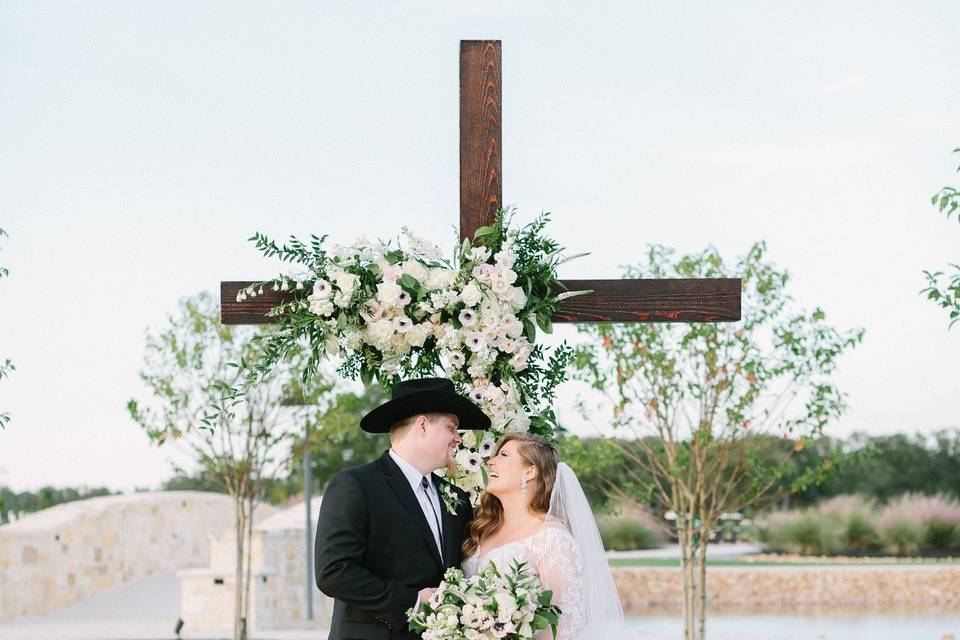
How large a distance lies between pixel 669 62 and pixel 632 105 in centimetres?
161

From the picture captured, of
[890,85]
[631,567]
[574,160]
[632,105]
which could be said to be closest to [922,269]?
[574,160]

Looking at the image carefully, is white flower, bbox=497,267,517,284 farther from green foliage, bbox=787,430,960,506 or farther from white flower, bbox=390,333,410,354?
green foliage, bbox=787,430,960,506

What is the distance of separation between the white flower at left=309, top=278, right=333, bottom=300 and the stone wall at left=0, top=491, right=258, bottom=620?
46.3 feet

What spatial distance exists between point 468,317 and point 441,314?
4.4 inches

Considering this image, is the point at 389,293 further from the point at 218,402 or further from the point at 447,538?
the point at 218,402

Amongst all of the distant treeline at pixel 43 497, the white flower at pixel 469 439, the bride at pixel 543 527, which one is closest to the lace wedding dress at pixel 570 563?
the bride at pixel 543 527

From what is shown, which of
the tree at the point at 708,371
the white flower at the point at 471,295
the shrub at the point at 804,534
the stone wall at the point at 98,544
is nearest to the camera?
the white flower at the point at 471,295

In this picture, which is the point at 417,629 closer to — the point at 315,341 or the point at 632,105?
the point at 315,341

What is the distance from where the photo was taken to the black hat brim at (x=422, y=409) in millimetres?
3992

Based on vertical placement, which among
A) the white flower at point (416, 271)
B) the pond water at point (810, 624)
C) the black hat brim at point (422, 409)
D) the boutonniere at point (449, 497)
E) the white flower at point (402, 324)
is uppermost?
the white flower at point (416, 271)

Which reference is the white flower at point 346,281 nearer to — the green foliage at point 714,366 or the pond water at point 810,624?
the green foliage at point 714,366

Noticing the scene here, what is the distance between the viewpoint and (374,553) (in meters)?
3.94

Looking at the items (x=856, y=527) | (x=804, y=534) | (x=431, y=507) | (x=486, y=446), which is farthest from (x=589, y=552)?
(x=856, y=527)

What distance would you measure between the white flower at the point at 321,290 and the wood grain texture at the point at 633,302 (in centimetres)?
20
